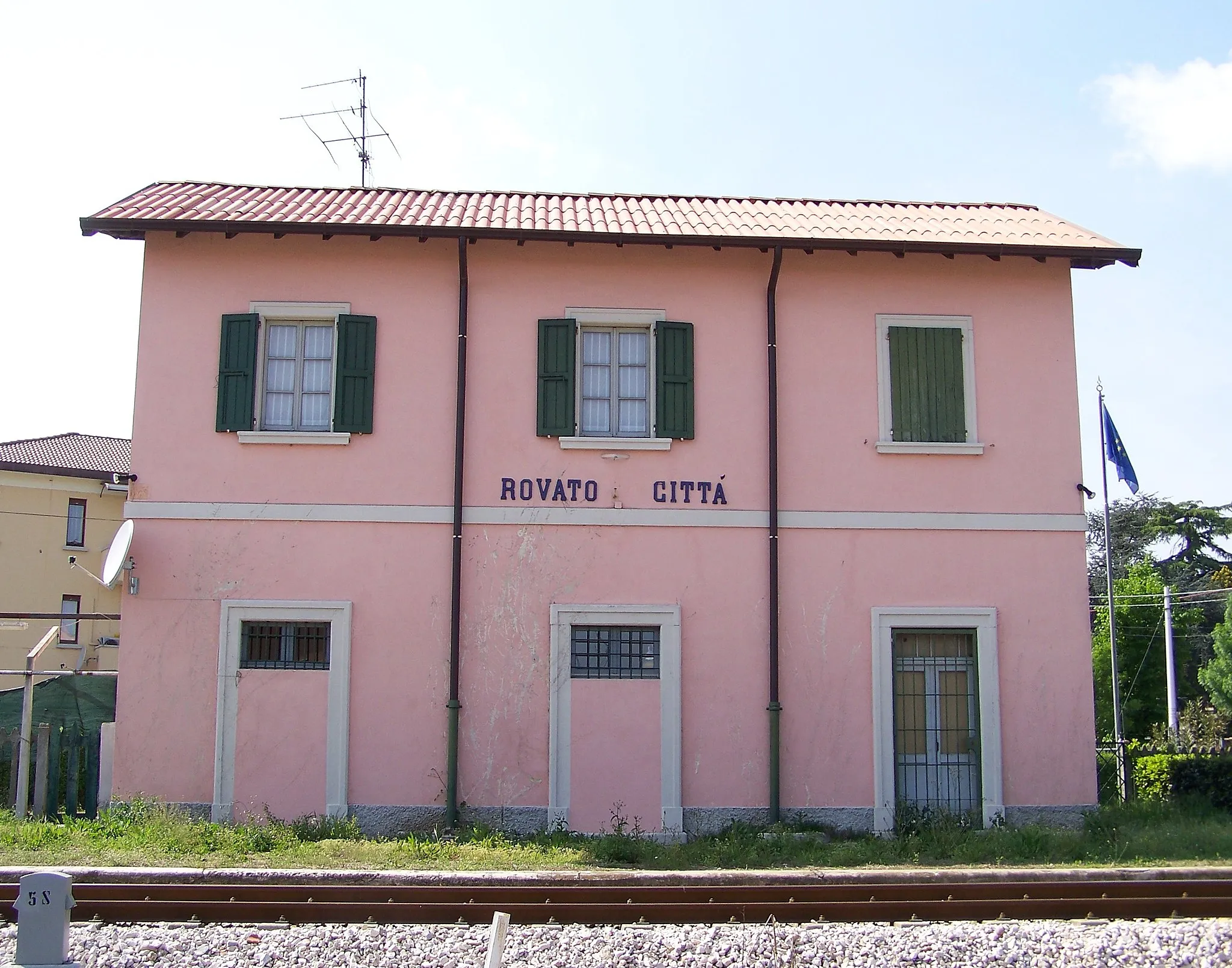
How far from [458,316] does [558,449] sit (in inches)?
72.6

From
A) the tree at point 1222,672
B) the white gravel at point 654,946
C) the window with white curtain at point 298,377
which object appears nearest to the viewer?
the white gravel at point 654,946

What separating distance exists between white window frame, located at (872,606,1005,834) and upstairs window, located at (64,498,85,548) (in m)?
34.0

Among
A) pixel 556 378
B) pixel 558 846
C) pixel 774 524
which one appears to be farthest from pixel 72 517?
pixel 558 846

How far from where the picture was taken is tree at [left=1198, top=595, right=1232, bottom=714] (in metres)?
35.7

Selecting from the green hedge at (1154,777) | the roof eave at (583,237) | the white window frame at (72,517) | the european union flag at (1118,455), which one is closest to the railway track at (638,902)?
the green hedge at (1154,777)

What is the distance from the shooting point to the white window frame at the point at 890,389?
12984 millimetres

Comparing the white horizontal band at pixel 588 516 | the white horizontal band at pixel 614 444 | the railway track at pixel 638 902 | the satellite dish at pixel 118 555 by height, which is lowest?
the railway track at pixel 638 902

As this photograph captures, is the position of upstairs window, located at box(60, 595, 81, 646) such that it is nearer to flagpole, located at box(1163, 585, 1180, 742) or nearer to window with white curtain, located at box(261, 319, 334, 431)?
window with white curtain, located at box(261, 319, 334, 431)

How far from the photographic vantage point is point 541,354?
12875 millimetres

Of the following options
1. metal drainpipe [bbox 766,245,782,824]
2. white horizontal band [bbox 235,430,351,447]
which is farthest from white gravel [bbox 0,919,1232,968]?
white horizontal band [bbox 235,430,351,447]

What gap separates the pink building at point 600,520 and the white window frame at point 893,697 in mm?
33

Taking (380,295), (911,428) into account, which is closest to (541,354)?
(380,295)

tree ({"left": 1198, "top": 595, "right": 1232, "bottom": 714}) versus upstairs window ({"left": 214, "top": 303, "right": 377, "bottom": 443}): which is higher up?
upstairs window ({"left": 214, "top": 303, "right": 377, "bottom": 443})

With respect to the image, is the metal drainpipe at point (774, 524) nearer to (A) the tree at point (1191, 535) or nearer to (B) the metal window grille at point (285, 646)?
(B) the metal window grille at point (285, 646)
